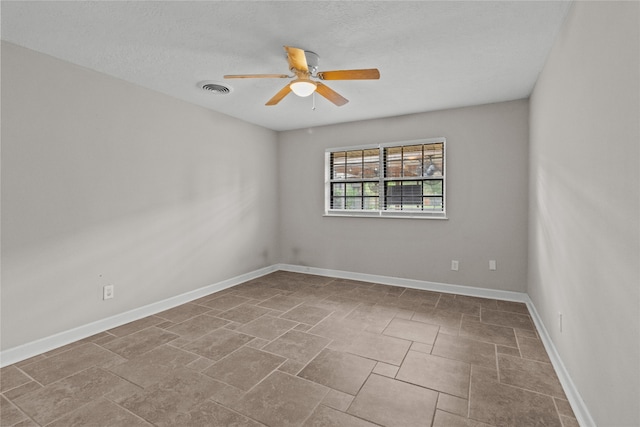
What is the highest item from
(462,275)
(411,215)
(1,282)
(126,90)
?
(126,90)

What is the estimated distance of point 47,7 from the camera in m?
1.89

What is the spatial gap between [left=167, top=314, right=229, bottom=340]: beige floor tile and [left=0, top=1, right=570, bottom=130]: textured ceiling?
2394mm

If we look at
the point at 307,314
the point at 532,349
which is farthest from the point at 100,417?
the point at 532,349

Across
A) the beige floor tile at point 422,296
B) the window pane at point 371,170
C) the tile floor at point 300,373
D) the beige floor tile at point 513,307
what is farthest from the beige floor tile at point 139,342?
the beige floor tile at point 513,307

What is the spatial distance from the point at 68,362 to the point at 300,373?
1752mm

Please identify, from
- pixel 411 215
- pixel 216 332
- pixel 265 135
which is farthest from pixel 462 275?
pixel 265 135

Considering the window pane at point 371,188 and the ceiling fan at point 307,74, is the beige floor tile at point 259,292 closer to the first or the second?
the window pane at point 371,188

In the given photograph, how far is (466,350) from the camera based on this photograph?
7.95 ft

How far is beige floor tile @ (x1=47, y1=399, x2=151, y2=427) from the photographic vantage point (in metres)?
1.63

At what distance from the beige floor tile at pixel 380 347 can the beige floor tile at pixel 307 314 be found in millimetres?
553

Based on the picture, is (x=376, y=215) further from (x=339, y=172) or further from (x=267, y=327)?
(x=267, y=327)

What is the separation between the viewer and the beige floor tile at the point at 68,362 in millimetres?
2098

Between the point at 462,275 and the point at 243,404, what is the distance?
3.09m

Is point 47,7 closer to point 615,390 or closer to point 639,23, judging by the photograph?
point 639,23
